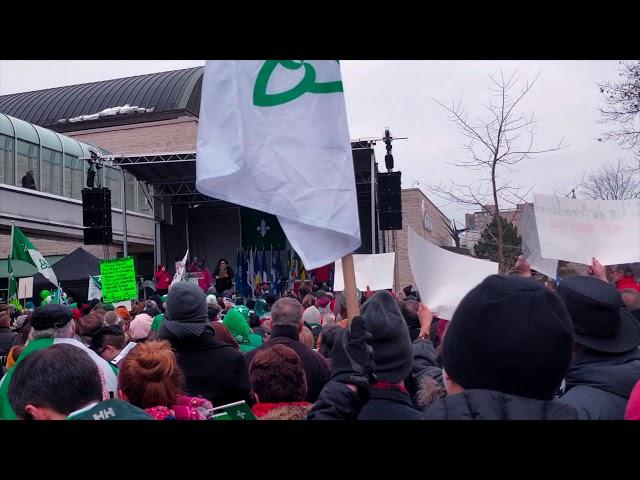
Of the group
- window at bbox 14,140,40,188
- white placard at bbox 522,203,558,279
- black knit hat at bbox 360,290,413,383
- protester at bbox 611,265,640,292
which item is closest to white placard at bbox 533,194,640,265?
white placard at bbox 522,203,558,279

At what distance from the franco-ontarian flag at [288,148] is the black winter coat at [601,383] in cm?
101

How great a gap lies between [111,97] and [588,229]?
3340 centimetres

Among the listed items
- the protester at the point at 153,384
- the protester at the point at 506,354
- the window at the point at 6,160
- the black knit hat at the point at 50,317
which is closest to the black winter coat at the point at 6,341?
the black knit hat at the point at 50,317

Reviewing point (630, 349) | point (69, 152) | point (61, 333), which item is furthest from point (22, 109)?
point (630, 349)

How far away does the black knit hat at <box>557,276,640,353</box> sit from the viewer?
9.27 ft

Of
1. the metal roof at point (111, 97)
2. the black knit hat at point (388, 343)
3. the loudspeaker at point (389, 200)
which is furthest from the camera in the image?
the metal roof at point (111, 97)

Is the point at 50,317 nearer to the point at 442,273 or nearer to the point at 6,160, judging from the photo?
the point at 442,273

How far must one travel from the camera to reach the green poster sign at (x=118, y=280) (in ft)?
35.2

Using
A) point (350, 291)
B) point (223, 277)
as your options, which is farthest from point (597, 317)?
point (223, 277)

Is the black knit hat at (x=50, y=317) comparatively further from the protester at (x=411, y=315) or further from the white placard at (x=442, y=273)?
the protester at (x=411, y=315)

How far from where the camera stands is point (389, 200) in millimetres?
15297

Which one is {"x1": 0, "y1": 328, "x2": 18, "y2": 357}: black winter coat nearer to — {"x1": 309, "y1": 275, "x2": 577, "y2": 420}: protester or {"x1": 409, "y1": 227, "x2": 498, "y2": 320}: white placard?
{"x1": 409, "y1": 227, "x2": 498, "y2": 320}: white placard
